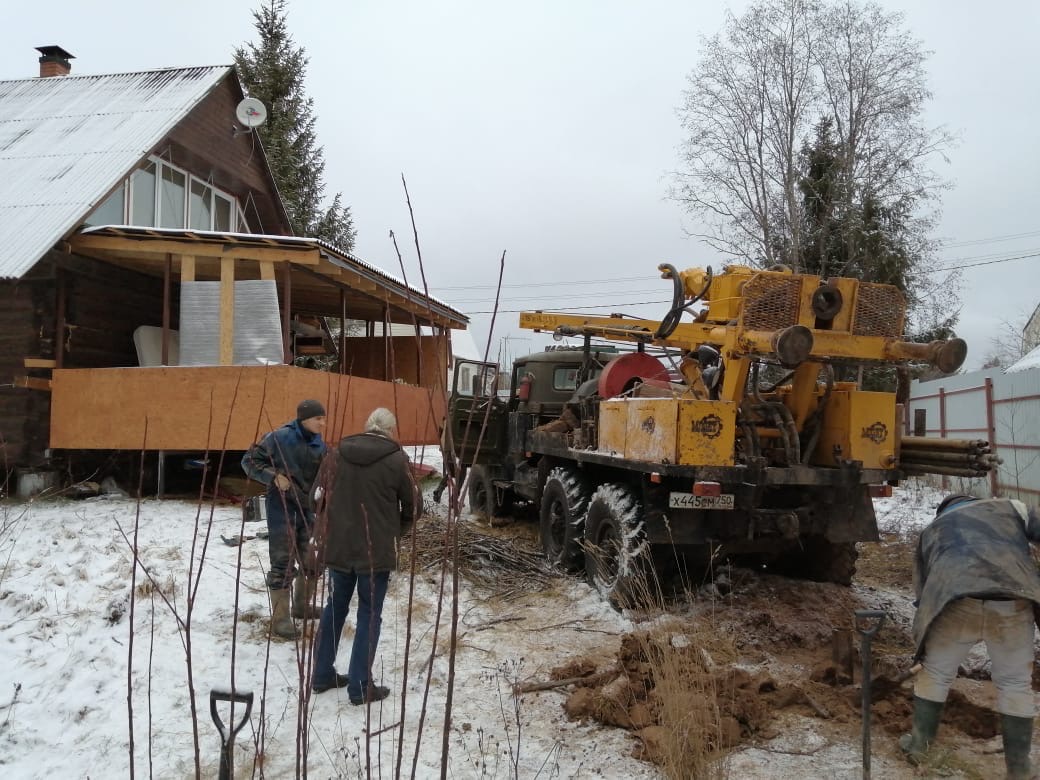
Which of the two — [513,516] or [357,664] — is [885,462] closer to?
[357,664]

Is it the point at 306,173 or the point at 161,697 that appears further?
the point at 306,173

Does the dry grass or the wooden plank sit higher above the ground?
the wooden plank

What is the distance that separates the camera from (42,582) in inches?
228

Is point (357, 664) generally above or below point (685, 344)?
below

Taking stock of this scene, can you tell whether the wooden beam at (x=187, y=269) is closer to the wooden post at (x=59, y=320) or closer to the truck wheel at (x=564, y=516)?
the wooden post at (x=59, y=320)

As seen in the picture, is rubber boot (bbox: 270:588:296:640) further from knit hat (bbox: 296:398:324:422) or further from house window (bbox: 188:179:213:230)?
house window (bbox: 188:179:213:230)

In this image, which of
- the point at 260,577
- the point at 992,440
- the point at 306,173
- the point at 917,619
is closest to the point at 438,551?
the point at 260,577

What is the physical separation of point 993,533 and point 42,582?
6.17 metres

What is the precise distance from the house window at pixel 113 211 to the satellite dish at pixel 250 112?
9.88ft

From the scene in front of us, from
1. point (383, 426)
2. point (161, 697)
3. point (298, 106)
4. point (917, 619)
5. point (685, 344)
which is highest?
point (298, 106)

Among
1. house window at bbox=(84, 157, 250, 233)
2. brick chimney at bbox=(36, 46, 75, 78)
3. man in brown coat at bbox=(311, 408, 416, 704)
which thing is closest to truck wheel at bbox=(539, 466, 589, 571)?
man in brown coat at bbox=(311, 408, 416, 704)

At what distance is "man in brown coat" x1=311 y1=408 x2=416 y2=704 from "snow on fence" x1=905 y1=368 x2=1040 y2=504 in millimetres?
7515

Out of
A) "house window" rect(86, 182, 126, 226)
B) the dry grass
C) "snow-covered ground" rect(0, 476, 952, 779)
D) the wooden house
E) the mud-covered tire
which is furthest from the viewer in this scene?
"house window" rect(86, 182, 126, 226)

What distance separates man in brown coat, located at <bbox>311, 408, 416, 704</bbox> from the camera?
4129 millimetres
